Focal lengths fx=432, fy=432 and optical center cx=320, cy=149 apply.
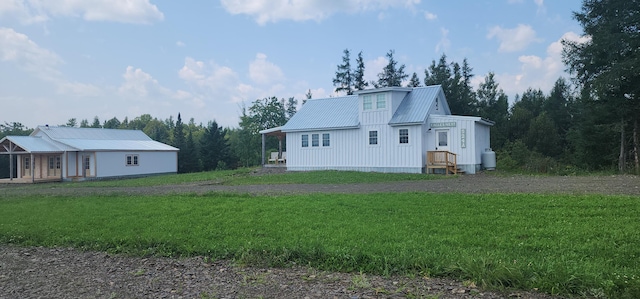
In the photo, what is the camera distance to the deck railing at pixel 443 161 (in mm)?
21547

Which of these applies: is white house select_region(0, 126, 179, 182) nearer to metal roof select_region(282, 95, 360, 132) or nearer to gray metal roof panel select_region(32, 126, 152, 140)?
gray metal roof panel select_region(32, 126, 152, 140)

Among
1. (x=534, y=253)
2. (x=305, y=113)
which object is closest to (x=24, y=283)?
(x=534, y=253)

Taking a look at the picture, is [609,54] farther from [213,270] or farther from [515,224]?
[213,270]

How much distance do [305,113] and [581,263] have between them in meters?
23.9

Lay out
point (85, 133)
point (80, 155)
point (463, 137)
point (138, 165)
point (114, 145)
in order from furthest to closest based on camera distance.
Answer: point (85, 133) < point (138, 165) < point (114, 145) < point (80, 155) < point (463, 137)

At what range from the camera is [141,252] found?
6844mm

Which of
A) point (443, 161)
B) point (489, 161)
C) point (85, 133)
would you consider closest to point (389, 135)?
point (443, 161)

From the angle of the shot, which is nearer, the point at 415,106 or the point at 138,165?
the point at 415,106

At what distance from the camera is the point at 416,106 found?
23594 mm

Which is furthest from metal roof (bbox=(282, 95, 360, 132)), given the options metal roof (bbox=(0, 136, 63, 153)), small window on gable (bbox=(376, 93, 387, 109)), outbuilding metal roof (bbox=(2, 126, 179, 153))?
metal roof (bbox=(0, 136, 63, 153))

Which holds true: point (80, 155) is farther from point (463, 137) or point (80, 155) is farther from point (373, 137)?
point (463, 137)

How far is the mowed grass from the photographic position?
498 centimetres

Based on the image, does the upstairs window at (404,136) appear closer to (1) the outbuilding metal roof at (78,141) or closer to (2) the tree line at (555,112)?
(2) the tree line at (555,112)

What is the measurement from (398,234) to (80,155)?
99.1ft
